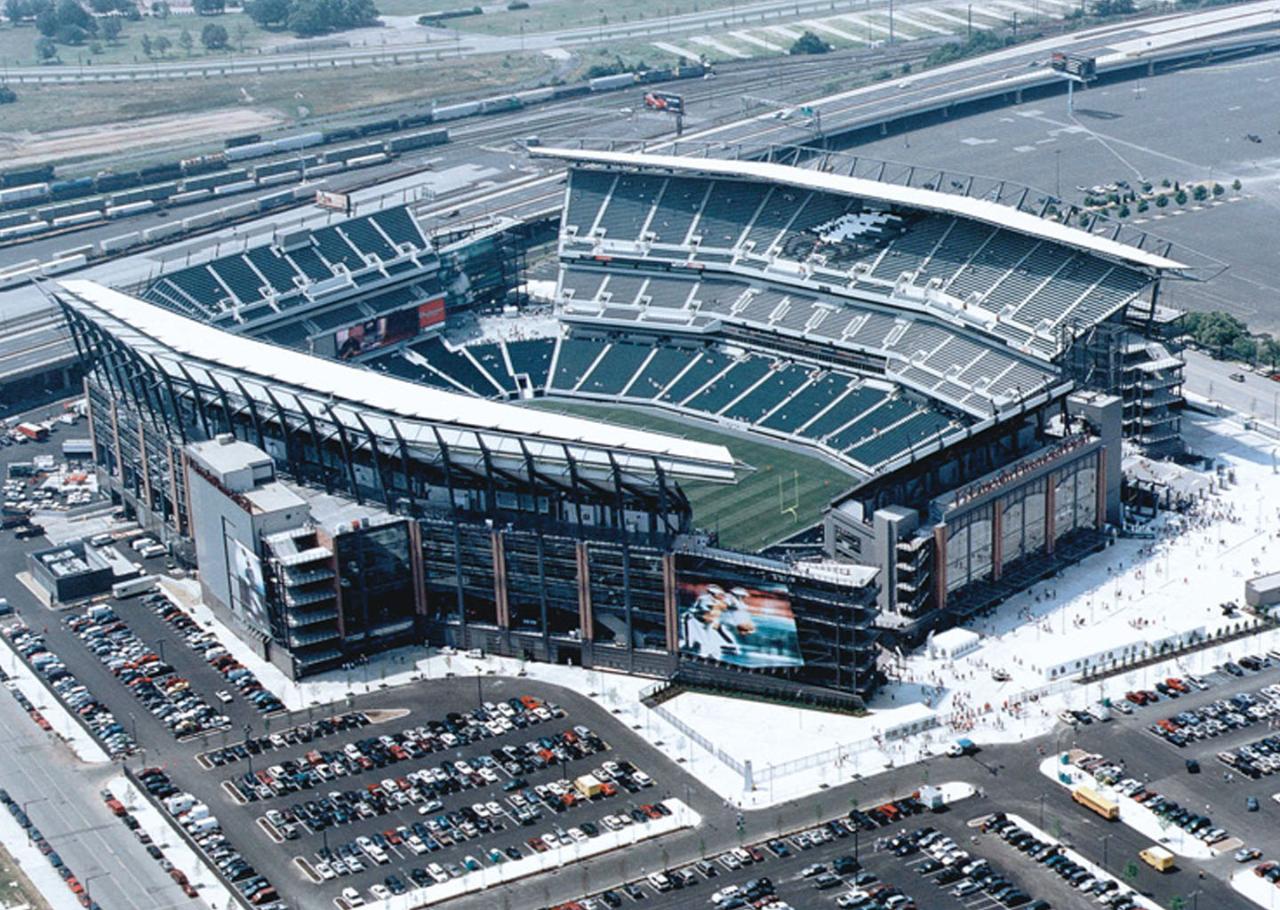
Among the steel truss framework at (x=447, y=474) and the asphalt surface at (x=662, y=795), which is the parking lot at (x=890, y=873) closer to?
the asphalt surface at (x=662, y=795)

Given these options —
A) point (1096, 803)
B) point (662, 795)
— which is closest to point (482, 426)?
point (662, 795)

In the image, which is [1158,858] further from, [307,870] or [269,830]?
[269,830]

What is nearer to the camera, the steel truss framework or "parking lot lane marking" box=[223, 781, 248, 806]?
"parking lot lane marking" box=[223, 781, 248, 806]

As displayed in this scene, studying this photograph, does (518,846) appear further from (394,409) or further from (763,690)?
(394,409)

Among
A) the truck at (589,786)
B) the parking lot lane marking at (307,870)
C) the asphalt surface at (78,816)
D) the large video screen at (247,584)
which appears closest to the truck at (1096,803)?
the truck at (589,786)

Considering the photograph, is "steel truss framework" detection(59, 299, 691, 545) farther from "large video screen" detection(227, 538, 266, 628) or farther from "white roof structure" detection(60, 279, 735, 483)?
"large video screen" detection(227, 538, 266, 628)

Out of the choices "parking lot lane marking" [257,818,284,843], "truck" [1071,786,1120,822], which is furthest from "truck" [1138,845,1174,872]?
A: "parking lot lane marking" [257,818,284,843]

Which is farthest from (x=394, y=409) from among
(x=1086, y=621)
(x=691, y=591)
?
(x=1086, y=621)
